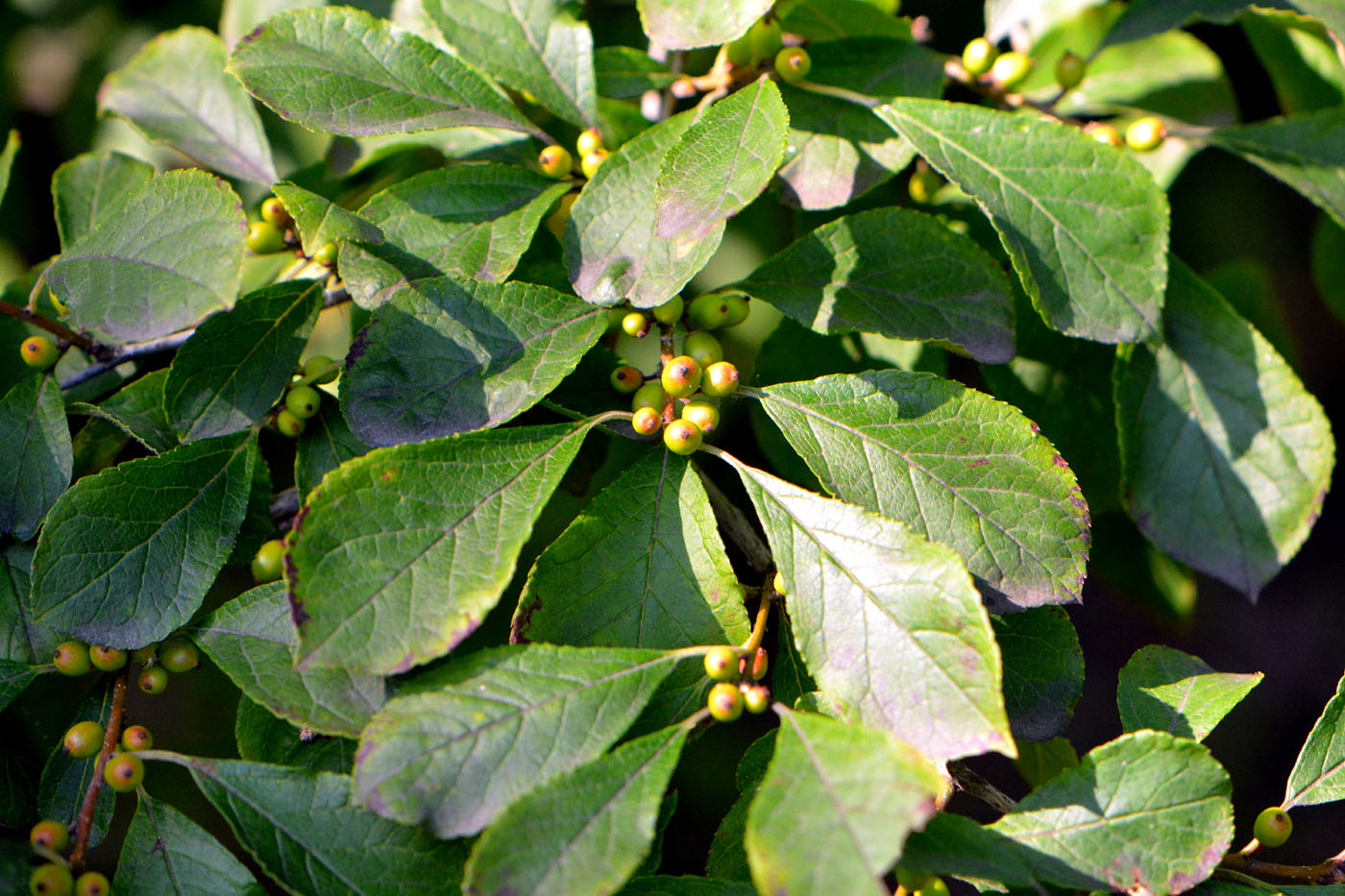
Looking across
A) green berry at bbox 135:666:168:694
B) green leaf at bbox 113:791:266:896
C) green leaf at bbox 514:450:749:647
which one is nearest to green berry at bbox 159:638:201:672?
green berry at bbox 135:666:168:694

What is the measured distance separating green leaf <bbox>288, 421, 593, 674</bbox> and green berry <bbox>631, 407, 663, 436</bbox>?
11 centimetres

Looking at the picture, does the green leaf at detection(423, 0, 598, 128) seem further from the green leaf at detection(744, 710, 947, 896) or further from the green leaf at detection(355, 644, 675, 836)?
the green leaf at detection(744, 710, 947, 896)

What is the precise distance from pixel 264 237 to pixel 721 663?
71cm

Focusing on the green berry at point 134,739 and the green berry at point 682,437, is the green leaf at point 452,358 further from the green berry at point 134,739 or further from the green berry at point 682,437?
the green berry at point 134,739

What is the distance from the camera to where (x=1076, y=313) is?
0.96 metres

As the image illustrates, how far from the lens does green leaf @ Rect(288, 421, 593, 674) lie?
2.34 ft

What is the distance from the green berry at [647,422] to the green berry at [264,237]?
1.66 ft

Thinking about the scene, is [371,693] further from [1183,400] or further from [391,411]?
[1183,400]

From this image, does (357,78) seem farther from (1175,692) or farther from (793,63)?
(1175,692)

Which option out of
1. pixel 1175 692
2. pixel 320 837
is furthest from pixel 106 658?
pixel 1175 692

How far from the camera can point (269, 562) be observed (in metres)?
0.96

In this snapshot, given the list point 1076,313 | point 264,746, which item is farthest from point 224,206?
point 1076,313

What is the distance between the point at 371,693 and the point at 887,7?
3.45 ft

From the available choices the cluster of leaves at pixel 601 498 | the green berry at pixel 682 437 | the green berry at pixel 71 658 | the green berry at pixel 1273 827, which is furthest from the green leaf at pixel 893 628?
the green berry at pixel 71 658
